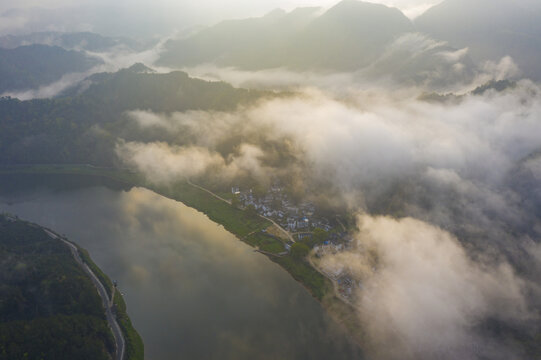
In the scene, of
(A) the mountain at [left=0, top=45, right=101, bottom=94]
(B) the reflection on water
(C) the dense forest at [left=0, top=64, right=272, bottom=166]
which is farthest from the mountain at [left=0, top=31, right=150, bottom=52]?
(B) the reflection on water

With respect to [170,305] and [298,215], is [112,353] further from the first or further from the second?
[298,215]

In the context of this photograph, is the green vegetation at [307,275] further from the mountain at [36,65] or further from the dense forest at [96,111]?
the mountain at [36,65]

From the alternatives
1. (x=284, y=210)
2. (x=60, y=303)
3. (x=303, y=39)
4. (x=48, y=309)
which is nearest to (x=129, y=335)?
(x=60, y=303)

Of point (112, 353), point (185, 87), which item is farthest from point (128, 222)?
point (185, 87)

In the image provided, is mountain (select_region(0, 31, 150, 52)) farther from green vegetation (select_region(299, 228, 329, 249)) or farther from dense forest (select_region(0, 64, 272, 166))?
green vegetation (select_region(299, 228, 329, 249))

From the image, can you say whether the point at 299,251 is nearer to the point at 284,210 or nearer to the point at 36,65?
the point at 284,210

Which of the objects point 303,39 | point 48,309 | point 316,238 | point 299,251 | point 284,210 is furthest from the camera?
point 303,39
